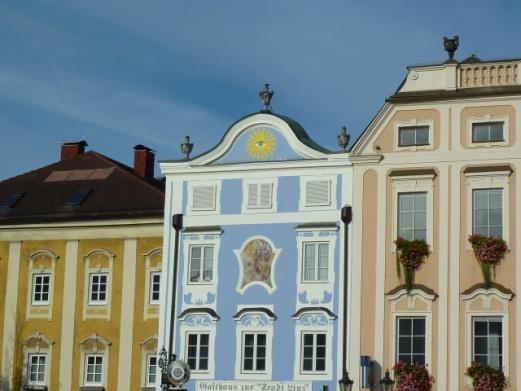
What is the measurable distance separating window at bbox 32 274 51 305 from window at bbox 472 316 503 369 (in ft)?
56.6

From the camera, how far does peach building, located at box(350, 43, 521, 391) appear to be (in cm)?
3838

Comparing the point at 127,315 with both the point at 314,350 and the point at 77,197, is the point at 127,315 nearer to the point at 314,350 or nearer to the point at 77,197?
the point at 77,197

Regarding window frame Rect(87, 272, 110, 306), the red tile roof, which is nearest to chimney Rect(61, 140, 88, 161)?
the red tile roof

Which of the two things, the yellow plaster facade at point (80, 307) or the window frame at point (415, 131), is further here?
the yellow plaster facade at point (80, 307)

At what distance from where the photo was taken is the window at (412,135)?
40562mm

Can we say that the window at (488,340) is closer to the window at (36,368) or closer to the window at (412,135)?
the window at (412,135)

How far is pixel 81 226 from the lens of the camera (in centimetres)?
4662

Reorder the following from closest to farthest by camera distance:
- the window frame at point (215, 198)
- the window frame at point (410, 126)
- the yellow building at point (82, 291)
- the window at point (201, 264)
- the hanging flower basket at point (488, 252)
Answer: the hanging flower basket at point (488, 252), the window frame at point (410, 126), the window at point (201, 264), the window frame at point (215, 198), the yellow building at point (82, 291)

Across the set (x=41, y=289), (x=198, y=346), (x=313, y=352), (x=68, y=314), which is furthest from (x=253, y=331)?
(x=41, y=289)

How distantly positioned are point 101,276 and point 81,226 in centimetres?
216

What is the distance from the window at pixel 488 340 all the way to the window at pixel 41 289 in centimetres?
1724

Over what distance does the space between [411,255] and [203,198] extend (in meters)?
8.18

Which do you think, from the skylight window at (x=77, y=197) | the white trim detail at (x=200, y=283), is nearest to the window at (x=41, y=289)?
the skylight window at (x=77, y=197)

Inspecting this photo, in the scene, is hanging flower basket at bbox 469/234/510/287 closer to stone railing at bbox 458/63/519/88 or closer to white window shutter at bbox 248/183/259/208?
stone railing at bbox 458/63/519/88
